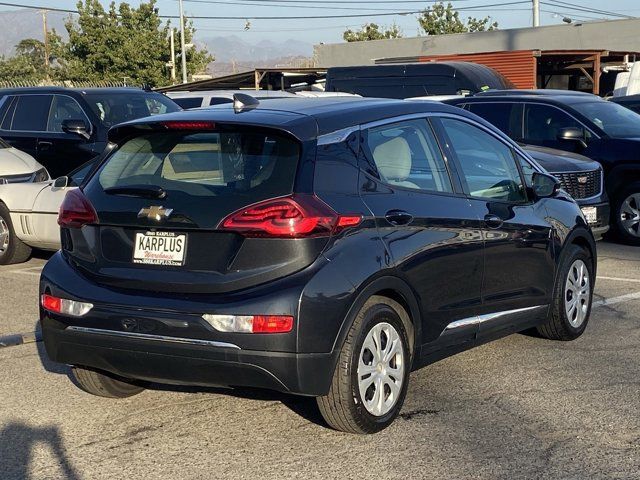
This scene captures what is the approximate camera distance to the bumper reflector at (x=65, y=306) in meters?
5.18

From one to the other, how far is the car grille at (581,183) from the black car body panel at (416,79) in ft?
25.2

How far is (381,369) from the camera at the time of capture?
525cm

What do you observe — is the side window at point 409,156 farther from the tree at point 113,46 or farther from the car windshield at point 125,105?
the tree at point 113,46

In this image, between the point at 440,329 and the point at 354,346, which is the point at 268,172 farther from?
the point at 440,329

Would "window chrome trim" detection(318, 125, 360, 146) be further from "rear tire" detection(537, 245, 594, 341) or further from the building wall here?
the building wall

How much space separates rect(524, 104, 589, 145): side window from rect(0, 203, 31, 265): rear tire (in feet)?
21.0

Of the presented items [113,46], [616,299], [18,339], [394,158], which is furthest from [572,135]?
[113,46]

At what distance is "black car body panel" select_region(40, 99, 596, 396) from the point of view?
481 cm

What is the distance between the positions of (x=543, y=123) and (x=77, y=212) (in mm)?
8798

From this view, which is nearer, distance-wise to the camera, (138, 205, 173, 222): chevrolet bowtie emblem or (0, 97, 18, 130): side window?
(138, 205, 173, 222): chevrolet bowtie emblem

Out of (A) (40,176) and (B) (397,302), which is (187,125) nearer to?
(B) (397,302)

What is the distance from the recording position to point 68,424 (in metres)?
5.54

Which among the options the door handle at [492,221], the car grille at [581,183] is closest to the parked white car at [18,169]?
the car grille at [581,183]

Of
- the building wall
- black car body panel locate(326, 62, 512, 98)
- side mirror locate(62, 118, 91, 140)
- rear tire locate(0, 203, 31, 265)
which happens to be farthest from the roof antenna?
the building wall
